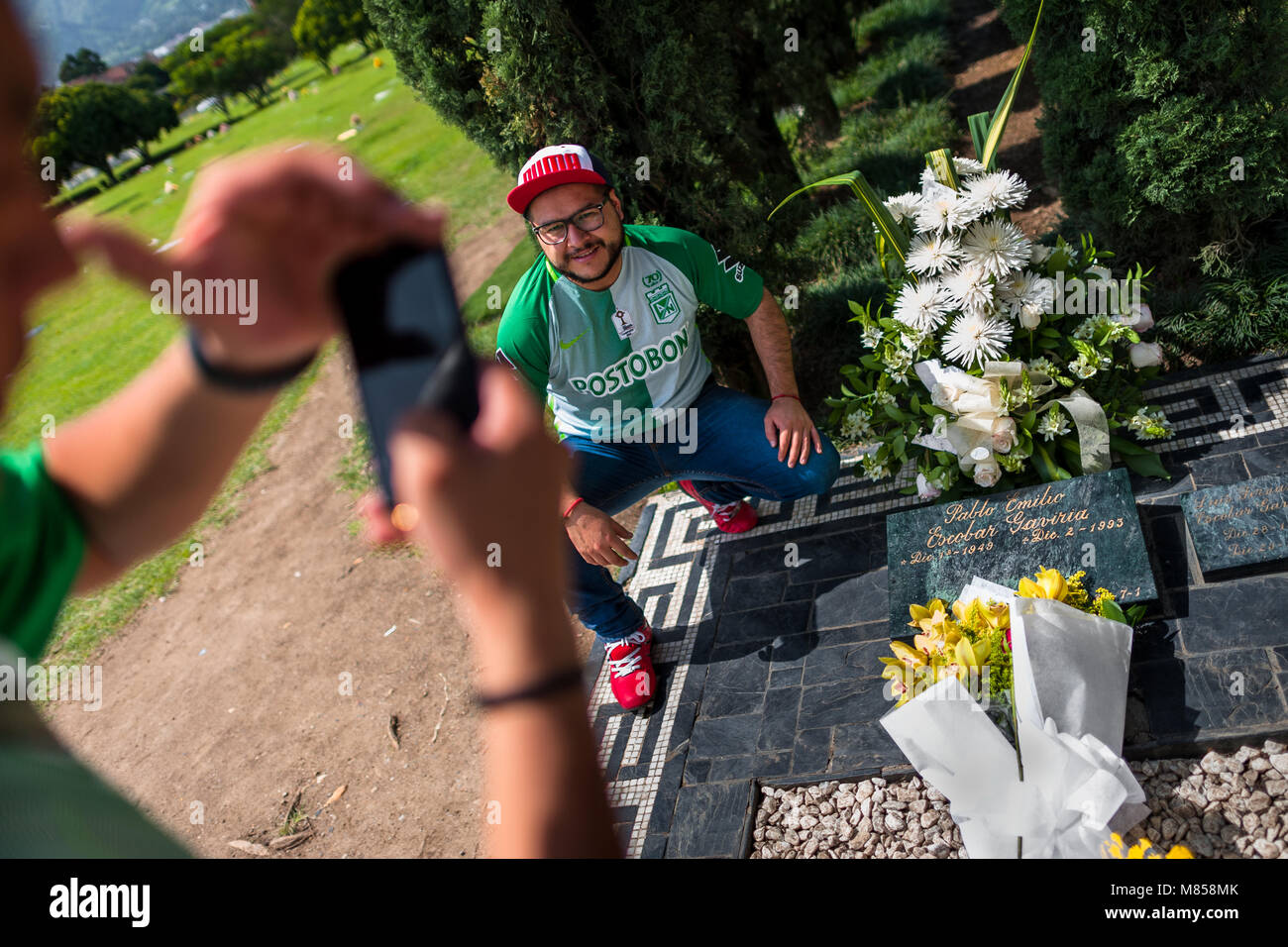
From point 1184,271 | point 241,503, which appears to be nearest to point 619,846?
point 1184,271

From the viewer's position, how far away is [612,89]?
4.18m

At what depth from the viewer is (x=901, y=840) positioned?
2.68 meters

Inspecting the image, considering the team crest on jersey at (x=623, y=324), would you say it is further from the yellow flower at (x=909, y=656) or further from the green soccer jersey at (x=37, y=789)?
the green soccer jersey at (x=37, y=789)

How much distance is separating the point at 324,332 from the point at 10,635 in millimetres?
561

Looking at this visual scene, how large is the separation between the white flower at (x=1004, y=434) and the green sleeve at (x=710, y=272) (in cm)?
113

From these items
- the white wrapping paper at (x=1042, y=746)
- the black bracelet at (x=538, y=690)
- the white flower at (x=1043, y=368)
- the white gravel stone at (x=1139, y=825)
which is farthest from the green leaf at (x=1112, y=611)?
the black bracelet at (x=538, y=690)

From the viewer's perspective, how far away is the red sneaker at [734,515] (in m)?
4.16

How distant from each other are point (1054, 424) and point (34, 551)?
3.12 m

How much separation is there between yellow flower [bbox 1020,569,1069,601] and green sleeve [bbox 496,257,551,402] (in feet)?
6.26

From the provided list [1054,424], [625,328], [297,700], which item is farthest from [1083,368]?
[297,700]

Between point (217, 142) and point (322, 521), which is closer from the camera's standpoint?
point (322, 521)

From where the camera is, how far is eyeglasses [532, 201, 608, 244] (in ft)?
11.1

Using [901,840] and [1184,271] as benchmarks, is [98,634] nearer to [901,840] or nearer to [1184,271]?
[901,840]
